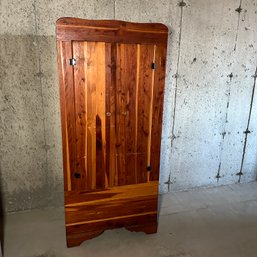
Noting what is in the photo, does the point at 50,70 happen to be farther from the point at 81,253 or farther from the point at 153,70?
the point at 81,253

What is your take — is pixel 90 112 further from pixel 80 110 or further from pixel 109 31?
pixel 109 31

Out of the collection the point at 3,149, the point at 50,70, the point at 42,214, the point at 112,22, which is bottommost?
the point at 42,214

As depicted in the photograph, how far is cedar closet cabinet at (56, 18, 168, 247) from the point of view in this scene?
68.8 inches

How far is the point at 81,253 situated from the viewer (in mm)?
2018

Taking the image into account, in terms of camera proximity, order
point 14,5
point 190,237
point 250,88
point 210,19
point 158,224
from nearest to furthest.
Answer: point 14,5, point 190,237, point 158,224, point 210,19, point 250,88

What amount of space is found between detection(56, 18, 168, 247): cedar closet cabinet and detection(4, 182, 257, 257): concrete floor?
141mm

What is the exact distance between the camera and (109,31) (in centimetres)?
175

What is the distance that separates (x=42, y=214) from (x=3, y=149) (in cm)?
73

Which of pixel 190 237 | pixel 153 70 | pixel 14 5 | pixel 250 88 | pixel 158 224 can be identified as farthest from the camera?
pixel 250 88

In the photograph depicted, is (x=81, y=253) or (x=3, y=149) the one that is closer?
(x=81, y=253)

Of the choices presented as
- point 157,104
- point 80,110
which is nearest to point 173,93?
point 157,104

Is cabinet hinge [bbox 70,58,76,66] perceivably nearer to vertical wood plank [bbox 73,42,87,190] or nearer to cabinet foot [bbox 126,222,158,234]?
vertical wood plank [bbox 73,42,87,190]

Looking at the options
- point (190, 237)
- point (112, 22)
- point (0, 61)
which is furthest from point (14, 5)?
point (190, 237)

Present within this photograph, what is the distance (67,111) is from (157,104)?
0.68 metres
